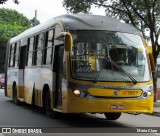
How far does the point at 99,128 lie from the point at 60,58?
8.28 ft

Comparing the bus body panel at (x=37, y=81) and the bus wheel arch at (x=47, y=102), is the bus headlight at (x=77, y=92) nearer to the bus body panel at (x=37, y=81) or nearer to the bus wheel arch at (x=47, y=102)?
the bus body panel at (x=37, y=81)

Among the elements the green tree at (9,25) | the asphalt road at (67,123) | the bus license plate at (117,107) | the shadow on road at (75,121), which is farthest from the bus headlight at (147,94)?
the green tree at (9,25)

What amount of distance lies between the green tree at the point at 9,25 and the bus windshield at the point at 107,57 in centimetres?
5726

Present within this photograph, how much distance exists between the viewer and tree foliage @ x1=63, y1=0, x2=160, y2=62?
2378 centimetres

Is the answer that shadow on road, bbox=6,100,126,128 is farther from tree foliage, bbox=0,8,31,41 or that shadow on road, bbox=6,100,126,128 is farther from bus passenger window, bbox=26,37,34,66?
tree foliage, bbox=0,8,31,41

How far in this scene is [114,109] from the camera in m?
12.4

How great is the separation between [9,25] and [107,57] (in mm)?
Answer: 63525

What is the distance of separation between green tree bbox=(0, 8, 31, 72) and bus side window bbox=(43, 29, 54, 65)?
2159 inches

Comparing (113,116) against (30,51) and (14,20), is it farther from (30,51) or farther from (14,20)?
(14,20)

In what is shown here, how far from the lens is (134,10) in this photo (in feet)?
78.9

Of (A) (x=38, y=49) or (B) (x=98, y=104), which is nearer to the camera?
(B) (x=98, y=104)

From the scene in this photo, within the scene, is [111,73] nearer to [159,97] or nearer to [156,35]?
[156,35]

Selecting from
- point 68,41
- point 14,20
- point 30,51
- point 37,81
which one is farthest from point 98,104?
point 14,20

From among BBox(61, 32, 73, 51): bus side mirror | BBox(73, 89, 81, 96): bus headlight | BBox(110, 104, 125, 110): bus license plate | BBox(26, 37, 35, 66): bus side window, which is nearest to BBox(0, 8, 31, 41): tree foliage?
BBox(26, 37, 35, 66): bus side window
